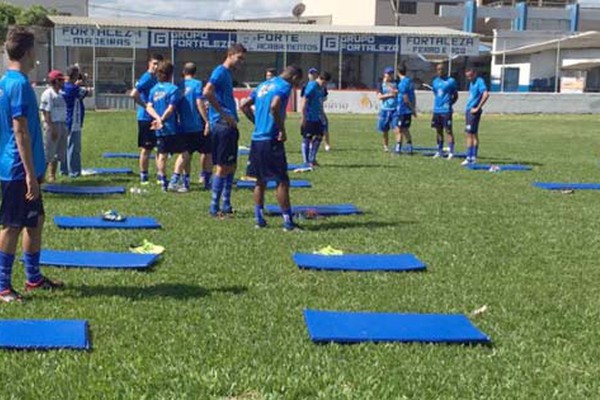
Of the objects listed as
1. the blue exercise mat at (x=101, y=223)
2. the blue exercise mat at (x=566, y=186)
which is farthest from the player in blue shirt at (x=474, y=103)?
the blue exercise mat at (x=101, y=223)

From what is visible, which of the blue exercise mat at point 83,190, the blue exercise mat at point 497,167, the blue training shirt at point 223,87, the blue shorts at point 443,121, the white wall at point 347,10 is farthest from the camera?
the white wall at point 347,10

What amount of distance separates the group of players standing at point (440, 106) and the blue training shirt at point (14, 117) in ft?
36.1

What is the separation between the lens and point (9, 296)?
5605mm

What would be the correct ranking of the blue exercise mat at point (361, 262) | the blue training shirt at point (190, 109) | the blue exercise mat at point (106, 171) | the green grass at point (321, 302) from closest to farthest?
the green grass at point (321, 302) → the blue exercise mat at point (361, 262) → the blue training shirt at point (190, 109) → the blue exercise mat at point (106, 171)

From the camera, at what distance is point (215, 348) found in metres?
4.72

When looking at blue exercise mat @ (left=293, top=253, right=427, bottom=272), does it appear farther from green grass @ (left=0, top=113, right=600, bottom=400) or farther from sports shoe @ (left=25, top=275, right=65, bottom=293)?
sports shoe @ (left=25, top=275, right=65, bottom=293)

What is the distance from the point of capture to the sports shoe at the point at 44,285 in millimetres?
5898

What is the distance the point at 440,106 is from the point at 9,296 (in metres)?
12.3

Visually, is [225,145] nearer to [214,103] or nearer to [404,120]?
[214,103]

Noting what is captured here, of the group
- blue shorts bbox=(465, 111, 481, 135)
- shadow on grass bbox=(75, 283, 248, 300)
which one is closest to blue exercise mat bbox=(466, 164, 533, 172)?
blue shorts bbox=(465, 111, 481, 135)

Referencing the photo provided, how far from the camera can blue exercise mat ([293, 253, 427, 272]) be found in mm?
6842

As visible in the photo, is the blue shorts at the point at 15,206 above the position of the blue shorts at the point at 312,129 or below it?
below

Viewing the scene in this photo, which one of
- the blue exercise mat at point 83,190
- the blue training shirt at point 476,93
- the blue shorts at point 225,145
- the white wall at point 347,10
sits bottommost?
the blue exercise mat at point 83,190

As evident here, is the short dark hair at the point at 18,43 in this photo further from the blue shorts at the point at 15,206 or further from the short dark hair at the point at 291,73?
the short dark hair at the point at 291,73
